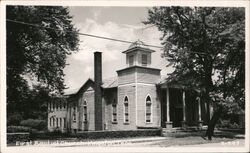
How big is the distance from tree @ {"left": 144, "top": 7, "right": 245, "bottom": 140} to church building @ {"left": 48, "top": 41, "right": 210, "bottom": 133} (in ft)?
9.16

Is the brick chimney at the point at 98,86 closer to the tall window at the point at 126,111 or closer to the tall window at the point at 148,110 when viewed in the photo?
the tall window at the point at 126,111

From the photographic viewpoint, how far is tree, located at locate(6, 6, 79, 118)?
2316 centimetres

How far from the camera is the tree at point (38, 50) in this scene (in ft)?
76.0

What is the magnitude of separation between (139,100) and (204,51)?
7.68m

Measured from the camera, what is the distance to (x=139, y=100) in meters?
28.5

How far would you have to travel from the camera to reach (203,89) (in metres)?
24.2

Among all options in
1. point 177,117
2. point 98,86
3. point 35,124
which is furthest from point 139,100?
point 35,124

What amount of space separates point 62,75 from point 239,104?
47.4 ft

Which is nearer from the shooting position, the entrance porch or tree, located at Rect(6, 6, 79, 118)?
tree, located at Rect(6, 6, 79, 118)

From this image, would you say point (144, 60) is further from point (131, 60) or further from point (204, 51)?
point (204, 51)

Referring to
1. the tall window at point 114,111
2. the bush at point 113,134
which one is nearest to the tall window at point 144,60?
the tall window at point 114,111

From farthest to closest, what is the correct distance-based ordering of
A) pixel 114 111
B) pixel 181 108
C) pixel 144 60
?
1. pixel 181 108
2. pixel 114 111
3. pixel 144 60

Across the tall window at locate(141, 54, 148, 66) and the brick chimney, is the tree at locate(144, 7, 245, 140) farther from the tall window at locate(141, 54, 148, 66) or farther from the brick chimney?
the brick chimney

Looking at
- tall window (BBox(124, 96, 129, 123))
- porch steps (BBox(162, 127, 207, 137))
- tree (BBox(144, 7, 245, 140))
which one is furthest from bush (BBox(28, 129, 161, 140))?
tree (BBox(144, 7, 245, 140))
